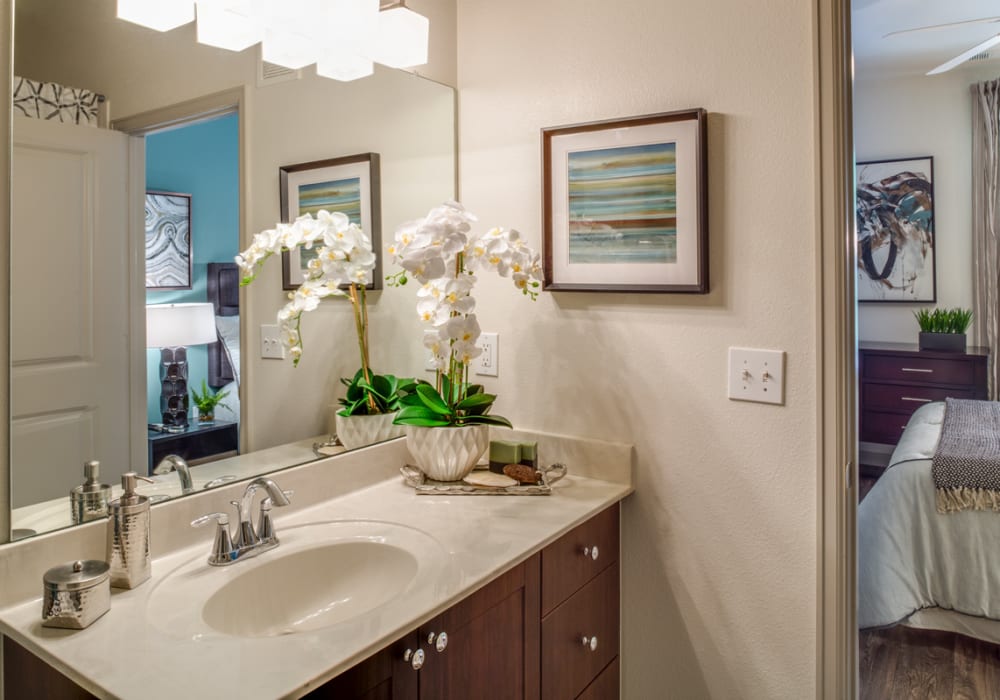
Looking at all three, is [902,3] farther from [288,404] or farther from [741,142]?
[288,404]

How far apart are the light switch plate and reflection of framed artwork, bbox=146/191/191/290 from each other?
1112 mm

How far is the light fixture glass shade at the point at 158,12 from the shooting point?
1249mm

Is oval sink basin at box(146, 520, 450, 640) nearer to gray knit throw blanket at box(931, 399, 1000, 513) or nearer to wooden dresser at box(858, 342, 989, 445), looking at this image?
gray knit throw blanket at box(931, 399, 1000, 513)

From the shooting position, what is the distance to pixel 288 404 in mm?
1563

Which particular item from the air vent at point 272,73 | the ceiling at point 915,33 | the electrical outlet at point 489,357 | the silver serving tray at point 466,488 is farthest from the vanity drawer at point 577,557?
the ceiling at point 915,33

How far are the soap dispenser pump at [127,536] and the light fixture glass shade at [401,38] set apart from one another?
1181mm

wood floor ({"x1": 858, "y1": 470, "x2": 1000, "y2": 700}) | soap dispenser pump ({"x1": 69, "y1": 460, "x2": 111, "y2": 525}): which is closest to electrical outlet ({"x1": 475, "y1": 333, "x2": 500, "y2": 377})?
soap dispenser pump ({"x1": 69, "y1": 460, "x2": 111, "y2": 525})

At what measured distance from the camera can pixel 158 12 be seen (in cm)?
129

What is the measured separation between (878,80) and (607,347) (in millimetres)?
4254

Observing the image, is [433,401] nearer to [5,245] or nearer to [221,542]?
[221,542]

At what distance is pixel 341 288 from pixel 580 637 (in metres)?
0.96

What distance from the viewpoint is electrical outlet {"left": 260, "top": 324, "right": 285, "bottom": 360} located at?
1.49 metres

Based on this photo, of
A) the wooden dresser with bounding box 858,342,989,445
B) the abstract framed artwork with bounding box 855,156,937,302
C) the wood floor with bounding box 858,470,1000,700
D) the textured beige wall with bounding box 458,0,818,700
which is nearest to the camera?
the textured beige wall with bounding box 458,0,818,700

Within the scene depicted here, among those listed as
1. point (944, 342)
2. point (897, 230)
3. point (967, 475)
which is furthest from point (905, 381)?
point (967, 475)
